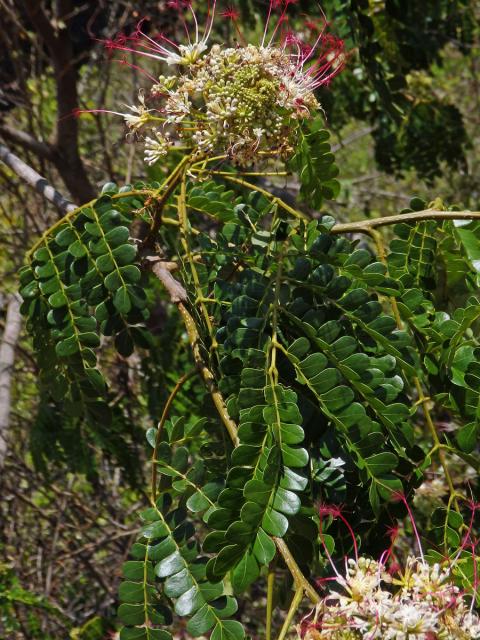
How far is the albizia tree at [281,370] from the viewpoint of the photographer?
1.15m

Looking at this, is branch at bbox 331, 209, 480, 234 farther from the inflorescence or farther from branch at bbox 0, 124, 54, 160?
branch at bbox 0, 124, 54, 160

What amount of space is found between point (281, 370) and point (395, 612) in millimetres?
421

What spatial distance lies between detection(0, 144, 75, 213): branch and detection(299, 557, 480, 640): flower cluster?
1.16m

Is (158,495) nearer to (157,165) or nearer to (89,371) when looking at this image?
(89,371)

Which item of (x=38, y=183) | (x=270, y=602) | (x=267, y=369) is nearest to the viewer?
(x=270, y=602)

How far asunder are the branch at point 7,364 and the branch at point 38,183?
Result: 2.62ft

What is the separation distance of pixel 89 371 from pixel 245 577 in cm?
61

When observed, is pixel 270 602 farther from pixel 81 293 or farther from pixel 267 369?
pixel 81 293

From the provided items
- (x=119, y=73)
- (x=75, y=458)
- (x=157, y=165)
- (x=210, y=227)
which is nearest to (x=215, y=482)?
(x=75, y=458)

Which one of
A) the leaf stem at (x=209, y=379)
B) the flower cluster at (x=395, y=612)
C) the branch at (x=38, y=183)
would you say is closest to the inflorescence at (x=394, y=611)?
the flower cluster at (x=395, y=612)

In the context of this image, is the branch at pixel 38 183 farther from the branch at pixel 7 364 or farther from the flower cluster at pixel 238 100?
the branch at pixel 7 364

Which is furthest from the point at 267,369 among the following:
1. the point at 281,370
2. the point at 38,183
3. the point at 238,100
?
the point at 38,183

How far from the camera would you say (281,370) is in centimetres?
135

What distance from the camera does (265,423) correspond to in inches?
47.7
